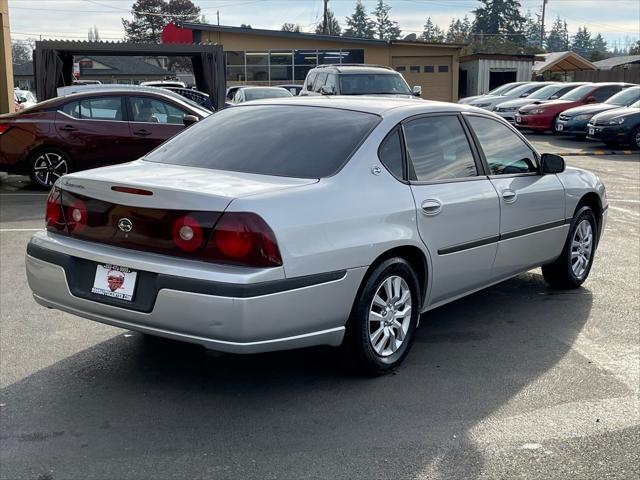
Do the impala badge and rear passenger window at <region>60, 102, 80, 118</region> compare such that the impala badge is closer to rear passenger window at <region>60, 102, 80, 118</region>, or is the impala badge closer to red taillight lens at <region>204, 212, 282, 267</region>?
red taillight lens at <region>204, 212, 282, 267</region>

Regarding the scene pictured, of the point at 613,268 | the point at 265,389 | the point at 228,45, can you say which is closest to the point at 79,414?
the point at 265,389

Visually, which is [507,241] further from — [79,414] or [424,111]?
[79,414]

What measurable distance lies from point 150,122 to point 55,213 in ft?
26.6

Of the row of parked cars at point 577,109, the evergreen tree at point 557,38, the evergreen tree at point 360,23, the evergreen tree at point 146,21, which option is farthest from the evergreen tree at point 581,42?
the row of parked cars at point 577,109

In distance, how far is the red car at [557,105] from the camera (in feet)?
77.4

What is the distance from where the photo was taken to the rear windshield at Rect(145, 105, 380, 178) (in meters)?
4.66

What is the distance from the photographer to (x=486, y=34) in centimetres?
10394

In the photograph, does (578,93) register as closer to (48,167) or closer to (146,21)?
(48,167)

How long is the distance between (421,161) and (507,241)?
3.44 ft

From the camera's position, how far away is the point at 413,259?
4914mm

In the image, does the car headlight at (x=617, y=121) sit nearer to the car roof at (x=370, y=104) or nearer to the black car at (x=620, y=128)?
the black car at (x=620, y=128)

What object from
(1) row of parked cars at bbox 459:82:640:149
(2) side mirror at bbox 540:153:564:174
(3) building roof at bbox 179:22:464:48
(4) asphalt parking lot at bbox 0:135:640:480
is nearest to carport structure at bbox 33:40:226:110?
(1) row of parked cars at bbox 459:82:640:149

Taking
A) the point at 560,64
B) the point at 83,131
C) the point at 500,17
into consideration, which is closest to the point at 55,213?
the point at 83,131

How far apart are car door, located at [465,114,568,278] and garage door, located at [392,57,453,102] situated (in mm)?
36986
